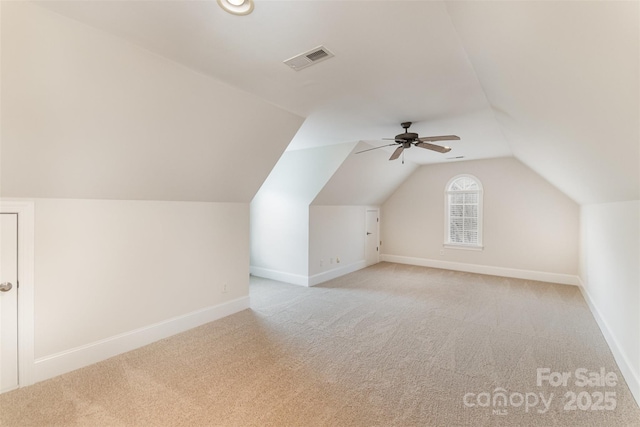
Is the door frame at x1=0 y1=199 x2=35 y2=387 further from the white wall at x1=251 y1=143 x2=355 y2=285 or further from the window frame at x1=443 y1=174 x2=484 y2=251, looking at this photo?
the window frame at x1=443 y1=174 x2=484 y2=251

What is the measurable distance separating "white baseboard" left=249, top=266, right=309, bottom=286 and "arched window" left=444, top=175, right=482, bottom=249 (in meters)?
3.96

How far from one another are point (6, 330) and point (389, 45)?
3.80m

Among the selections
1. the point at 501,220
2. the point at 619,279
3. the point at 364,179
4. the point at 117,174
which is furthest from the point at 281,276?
the point at 501,220

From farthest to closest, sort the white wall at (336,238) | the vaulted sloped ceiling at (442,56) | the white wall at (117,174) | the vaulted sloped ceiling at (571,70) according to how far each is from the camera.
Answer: the white wall at (336,238) < the white wall at (117,174) < the vaulted sloped ceiling at (442,56) < the vaulted sloped ceiling at (571,70)

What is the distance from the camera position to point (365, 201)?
705 centimetres

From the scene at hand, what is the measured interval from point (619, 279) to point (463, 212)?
13.3 ft

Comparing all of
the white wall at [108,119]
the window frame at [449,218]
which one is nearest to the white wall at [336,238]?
the window frame at [449,218]

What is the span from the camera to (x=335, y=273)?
20.3 feet

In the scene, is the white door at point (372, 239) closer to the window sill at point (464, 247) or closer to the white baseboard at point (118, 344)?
the window sill at point (464, 247)

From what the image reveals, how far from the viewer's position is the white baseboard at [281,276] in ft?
18.1

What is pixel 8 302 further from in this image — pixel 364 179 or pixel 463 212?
pixel 463 212

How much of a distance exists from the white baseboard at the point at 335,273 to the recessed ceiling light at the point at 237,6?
460 cm

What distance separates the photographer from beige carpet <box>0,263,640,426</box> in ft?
6.59

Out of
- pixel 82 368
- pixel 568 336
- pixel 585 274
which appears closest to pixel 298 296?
pixel 82 368
